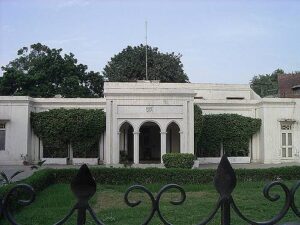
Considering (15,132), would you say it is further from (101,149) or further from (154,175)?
(154,175)

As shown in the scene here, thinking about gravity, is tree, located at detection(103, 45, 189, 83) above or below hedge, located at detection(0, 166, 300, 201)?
above

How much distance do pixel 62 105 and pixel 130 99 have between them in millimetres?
5482

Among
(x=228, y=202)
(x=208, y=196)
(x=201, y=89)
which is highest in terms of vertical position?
(x=201, y=89)

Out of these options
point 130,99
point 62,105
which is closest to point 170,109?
point 130,99

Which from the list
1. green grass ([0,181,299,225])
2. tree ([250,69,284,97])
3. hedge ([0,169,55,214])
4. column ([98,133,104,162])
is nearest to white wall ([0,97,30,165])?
column ([98,133,104,162])

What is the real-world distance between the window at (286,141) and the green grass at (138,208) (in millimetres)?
13328

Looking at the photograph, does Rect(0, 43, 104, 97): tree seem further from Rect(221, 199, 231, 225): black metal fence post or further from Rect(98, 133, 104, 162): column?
Rect(221, 199, 231, 225): black metal fence post

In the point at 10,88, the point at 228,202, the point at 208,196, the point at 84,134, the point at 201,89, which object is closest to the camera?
the point at 228,202

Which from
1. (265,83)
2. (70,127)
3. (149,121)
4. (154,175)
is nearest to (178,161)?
(149,121)

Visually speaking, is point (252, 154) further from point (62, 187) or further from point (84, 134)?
point (62, 187)

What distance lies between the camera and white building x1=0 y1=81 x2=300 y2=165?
22953mm

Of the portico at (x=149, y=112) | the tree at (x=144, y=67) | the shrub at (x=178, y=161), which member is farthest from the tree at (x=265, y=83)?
the shrub at (x=178, y=161)

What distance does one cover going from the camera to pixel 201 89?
1199 inches

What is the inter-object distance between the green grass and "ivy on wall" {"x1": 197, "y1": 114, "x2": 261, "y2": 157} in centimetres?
1191
